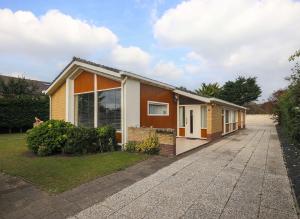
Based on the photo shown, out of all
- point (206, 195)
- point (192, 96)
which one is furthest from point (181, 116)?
point (206, 195)

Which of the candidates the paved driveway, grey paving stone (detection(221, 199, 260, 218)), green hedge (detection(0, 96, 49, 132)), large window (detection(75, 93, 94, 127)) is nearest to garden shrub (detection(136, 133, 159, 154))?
the paved driveway

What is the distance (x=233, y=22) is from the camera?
473 inches

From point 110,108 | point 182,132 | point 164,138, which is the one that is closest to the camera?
point 164,138

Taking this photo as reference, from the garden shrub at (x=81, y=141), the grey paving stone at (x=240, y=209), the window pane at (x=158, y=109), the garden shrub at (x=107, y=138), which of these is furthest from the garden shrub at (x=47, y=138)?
the grey paving stone at (x=240, y=209)

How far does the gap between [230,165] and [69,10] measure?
33.9 ft

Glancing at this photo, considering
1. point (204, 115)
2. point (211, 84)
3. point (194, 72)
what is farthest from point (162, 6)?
point (211, 84)

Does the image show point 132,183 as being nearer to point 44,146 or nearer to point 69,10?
point 44,146

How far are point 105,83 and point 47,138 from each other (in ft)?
12.3

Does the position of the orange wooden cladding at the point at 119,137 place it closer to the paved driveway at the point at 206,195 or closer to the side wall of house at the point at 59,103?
the paved driveway at the point at 206,195

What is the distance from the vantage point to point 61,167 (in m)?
7.06

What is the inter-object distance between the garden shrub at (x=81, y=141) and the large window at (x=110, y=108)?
4.00ft

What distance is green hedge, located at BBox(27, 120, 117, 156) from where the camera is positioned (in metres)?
8.98

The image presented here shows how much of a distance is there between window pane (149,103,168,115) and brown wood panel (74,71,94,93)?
11.1 feet

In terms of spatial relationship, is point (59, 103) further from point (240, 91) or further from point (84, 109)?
point (240, 91)
